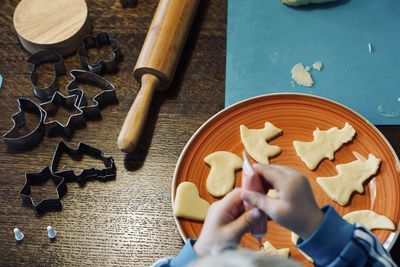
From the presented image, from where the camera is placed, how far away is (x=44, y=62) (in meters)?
1.15

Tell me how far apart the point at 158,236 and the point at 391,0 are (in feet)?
2.30

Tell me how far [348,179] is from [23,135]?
→ 0.61 metres

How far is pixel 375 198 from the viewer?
3.02 feet

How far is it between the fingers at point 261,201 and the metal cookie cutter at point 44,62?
546mm

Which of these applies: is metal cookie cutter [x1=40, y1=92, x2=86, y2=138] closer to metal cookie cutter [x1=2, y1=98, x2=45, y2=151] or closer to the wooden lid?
metal cookie cutter [x1=2, y1=98, x2=45, y2=151]

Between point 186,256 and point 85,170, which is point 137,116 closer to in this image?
point 85,170

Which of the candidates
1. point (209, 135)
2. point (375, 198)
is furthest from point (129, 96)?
point (375, 198)

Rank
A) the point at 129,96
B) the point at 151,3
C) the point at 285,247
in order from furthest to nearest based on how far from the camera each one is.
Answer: the point at 151,3, the point at 129,96, the point at 285,247

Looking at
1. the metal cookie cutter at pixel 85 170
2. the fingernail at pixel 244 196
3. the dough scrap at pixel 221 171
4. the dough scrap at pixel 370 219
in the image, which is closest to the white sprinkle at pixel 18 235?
the metal cookie cutter at pixel 85 170

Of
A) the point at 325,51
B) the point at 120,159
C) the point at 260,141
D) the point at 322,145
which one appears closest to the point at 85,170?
the point at 120,159

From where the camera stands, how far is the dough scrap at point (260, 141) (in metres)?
0.98

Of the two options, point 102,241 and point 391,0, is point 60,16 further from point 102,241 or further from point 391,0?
point 391,0

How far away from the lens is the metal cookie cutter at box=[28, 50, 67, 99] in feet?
3.59

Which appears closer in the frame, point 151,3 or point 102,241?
point 102,241
